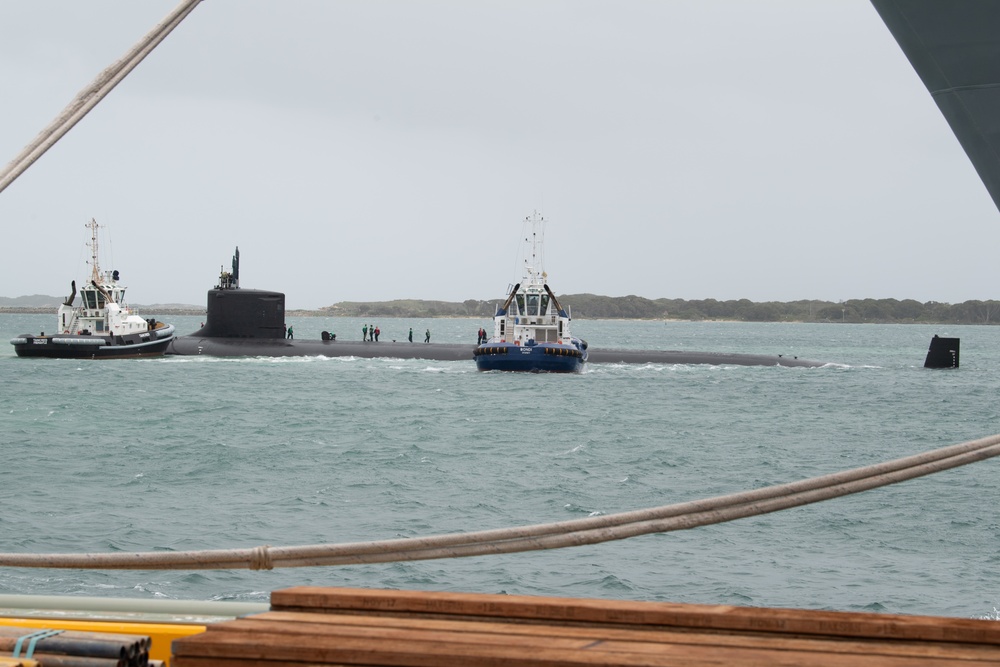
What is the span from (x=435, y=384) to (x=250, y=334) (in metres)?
14.9

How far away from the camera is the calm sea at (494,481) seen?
41.8 feet

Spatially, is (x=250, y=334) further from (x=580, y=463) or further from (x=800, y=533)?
(x=800, y=533)

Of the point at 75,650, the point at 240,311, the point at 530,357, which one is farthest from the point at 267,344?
the point at 75,650

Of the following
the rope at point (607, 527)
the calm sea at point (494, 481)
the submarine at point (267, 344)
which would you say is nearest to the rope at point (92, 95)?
the rope at point (607, 527)

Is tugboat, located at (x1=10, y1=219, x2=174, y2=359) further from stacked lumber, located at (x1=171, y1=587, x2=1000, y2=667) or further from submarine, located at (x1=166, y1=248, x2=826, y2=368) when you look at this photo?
stacked lumber, located at (x1=171, y1=587, x2=1000, y2=667)

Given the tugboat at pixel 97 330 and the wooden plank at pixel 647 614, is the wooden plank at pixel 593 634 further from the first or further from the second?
the tugboat at pixel 97 330

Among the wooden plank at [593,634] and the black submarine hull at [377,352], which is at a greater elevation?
the wooden plank at [593,634]

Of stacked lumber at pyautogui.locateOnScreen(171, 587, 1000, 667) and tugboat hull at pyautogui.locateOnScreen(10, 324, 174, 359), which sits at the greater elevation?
stacked lumber at pyautogui.locateOnScreen(171, 587, 1000, 667)

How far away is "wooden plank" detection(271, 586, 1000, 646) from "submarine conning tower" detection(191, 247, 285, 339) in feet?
166

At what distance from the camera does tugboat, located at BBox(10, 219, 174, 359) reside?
5203cm

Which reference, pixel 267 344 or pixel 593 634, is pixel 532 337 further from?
pixel 593 634

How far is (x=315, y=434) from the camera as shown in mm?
27828

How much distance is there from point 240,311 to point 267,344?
6.76 feet

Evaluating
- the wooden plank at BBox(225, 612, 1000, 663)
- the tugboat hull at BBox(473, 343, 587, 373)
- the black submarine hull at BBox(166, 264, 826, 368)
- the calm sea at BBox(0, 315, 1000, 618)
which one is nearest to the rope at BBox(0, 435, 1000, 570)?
the wooden plank at BBox(225, 612, 1000, 663)
